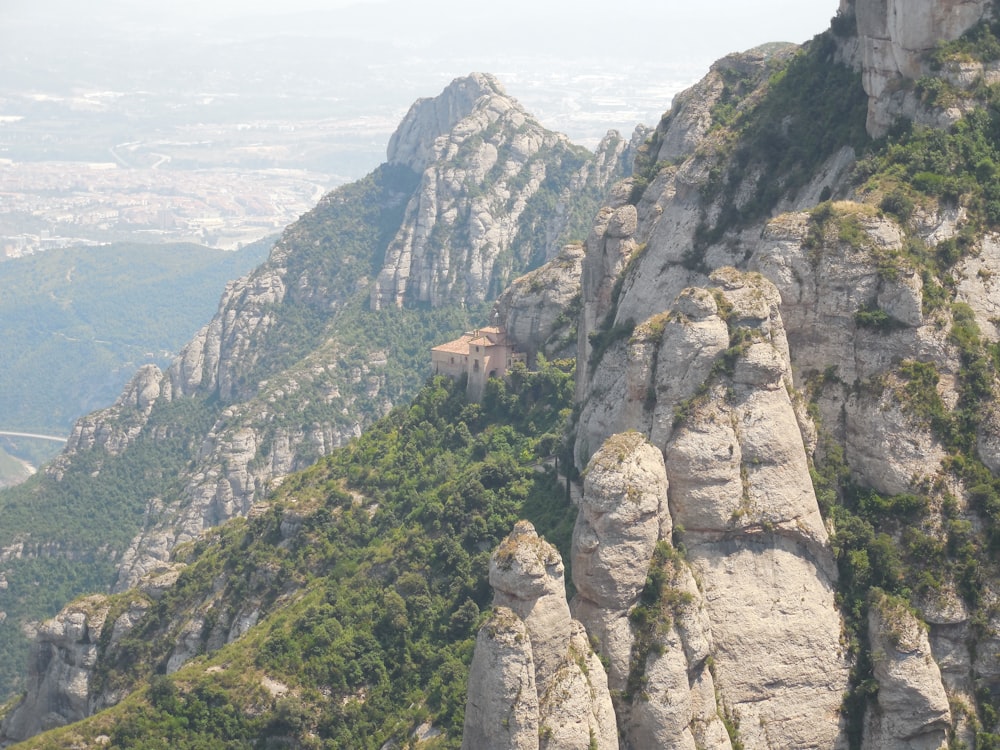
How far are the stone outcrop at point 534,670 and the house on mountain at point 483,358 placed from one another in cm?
4535

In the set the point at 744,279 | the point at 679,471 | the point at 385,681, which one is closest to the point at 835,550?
the point at 679,471

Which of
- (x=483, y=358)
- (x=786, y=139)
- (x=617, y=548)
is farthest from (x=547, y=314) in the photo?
(x=617, y=548)

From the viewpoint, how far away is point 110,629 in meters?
92.6

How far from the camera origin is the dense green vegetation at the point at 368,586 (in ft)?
225

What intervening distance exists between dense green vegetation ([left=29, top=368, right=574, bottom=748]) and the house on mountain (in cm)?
149

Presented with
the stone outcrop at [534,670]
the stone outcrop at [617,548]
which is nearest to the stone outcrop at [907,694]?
the stone outcrop at [617,548]

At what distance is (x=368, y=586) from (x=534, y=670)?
2810cm

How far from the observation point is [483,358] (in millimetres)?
97812

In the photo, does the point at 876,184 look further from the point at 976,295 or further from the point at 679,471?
the point at 679,471

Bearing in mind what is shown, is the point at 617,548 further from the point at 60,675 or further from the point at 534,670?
the point at 60,675

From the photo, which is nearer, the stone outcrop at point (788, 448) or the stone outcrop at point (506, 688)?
the stone outcrop at point (506, 688)

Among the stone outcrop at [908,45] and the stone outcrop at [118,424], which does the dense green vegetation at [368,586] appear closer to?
the stone outcrop at [908,45]

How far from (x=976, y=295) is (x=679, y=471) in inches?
648

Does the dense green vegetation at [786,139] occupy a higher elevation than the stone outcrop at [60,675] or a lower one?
higher
